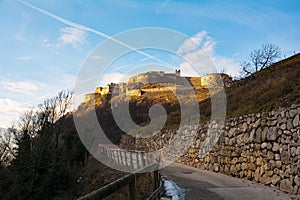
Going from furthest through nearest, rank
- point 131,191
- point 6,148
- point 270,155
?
point 6,148
point 270,155
point 131,191

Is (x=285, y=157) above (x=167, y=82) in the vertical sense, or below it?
below

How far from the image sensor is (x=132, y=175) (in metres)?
3.81

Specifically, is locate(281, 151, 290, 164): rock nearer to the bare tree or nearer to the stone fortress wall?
the stone fortress wall

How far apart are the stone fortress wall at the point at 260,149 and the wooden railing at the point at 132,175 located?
2609 mm

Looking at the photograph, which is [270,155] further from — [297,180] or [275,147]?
[297,180]

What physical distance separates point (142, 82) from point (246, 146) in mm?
25878

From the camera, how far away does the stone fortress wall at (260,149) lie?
6762 mm

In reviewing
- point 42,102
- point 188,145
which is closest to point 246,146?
point 188,145

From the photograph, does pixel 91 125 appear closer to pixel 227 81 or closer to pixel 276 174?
pixel 227 81

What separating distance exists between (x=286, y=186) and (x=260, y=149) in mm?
1626

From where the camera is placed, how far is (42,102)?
30.2 meters

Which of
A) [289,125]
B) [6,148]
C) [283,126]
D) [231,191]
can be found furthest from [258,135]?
[6,148]

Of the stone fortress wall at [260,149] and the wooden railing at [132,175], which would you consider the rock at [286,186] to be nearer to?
the stone fortress wall at [260,149]

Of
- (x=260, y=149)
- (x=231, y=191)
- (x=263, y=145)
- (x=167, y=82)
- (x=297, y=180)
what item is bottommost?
(x=231, y=191)
